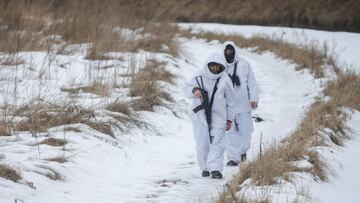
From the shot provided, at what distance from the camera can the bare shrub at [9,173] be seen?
5645 mm

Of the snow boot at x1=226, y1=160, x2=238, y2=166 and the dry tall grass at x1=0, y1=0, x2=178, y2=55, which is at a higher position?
the dry tall grass at x1=0, y1=0, x2=178, y2=55

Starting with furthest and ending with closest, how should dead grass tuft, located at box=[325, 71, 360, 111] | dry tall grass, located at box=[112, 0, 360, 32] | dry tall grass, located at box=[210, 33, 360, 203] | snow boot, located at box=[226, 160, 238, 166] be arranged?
dry tall grass, located at box=[112, 0, 360, 32] → dead grass tuft, located at box=[325, 71, 360, 111] → snow boot, located at box=[226, 160, 238, 166] → dry tall grass, located at box=[210, 33, 360, 203]

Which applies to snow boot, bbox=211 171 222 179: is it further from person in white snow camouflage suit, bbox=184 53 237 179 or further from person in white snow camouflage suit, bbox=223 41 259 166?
person in white snow camouflage suit, bbox=223 41 259 166

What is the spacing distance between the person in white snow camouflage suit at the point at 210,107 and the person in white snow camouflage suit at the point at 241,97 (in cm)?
90

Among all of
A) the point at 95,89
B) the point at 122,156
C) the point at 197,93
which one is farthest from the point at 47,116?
the point at 95,89

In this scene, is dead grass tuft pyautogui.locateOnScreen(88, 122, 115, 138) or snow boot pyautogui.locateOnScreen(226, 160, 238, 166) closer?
snow boot pyautogui.locateOnScreen(226, 160, 238, 166)

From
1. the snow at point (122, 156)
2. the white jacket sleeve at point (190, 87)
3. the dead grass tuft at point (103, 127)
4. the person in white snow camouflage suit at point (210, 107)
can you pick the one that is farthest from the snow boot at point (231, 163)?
the dead grass tuft at point (103, 127)

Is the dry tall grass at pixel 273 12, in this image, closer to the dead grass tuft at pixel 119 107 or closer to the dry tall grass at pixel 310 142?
the dry tall grass at pixel 310 142

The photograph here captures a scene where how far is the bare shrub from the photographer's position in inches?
222

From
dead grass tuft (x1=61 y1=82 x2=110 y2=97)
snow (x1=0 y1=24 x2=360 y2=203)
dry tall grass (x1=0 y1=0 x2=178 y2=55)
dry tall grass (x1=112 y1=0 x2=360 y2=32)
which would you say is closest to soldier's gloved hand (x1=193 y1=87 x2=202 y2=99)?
snow (x1=0 y1=24 x2=360 y2=203)

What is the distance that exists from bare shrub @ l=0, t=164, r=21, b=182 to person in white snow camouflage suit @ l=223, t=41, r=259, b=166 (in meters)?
3.32

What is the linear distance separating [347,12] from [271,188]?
1124 inches

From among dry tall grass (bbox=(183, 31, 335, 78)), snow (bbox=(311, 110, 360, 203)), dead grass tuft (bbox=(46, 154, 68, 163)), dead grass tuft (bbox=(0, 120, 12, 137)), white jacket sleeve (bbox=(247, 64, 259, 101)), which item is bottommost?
snow (bbox=(311, 110, 360, 203))

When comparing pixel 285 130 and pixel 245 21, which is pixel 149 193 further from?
pixel 245 21
